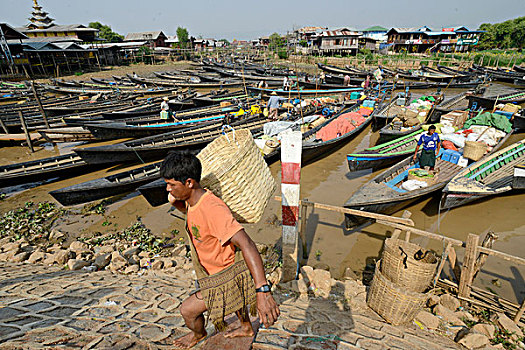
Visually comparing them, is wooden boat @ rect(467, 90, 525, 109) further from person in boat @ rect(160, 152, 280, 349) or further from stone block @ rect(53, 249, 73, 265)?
stone block @ rect(53, 249, 73, 265)

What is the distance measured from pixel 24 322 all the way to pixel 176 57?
54831 millimetres

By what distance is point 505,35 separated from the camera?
4919 cm

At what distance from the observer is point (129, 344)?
8.20ft

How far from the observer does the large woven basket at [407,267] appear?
3.47 metres

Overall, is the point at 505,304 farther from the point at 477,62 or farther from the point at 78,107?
the point at 477,62

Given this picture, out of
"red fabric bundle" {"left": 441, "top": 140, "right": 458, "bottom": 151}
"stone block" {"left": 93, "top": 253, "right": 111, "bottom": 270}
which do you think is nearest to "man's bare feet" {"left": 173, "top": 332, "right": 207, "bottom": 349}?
"stone block" {"left": 93, "top": 253, "right": 111, "bottom": 270}

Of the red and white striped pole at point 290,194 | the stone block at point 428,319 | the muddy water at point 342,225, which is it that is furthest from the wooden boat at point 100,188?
the stone block at point 428,319

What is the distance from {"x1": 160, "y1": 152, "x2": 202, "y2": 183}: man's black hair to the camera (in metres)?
1.80

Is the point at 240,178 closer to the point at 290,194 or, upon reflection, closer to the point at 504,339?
the point at 290,194

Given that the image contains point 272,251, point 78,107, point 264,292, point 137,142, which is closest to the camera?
point 264,292

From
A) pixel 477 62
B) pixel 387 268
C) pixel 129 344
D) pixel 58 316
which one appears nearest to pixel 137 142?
pixel 58 316

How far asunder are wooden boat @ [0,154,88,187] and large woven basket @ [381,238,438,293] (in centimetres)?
956

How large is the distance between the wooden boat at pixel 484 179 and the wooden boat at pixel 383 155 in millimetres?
1912

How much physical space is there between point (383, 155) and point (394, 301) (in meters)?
6.06
